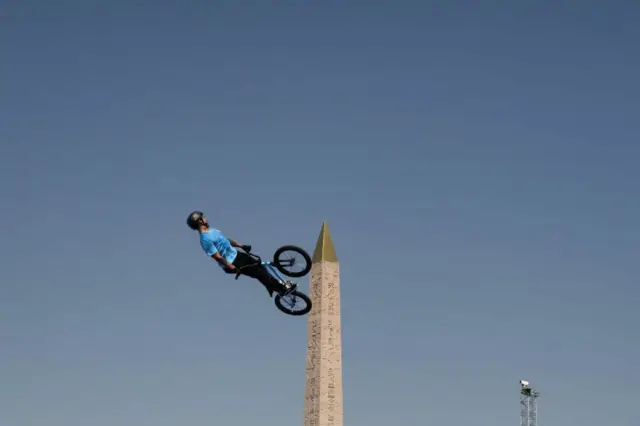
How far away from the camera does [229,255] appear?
24.5m

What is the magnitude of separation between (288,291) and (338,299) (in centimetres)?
2601

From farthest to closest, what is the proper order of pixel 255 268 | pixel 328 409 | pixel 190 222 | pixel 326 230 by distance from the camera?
pixel 326 230 < pixel 328 409 < pixel 255 268 < pixel 190 222

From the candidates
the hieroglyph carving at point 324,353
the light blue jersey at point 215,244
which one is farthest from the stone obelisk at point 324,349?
the light blue jersey at point 215,244

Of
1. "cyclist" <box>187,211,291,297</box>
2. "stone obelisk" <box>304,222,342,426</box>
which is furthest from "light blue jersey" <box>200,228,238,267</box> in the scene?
"stone obelisk" <box>304,222,342,426</box>

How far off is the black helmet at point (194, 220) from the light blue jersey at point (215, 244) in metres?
0.28

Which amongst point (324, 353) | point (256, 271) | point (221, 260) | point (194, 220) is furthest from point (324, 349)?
point (194, 220)

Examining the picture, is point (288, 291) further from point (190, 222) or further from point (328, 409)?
point (328, 409)

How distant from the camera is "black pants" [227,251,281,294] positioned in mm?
24891

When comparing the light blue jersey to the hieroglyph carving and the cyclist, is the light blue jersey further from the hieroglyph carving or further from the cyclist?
the hieroglyph carving

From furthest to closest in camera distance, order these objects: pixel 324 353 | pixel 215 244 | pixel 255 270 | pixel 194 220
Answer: pixel 324 353 < pixel 255 270 < pixel 215 244 < pixel 194 220

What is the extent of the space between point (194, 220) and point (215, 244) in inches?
32.4

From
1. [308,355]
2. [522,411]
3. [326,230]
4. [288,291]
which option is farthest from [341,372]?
[522,411]

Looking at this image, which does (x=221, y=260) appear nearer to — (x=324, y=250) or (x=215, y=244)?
(x=215, y=244)

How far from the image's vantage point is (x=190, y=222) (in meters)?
23.4
